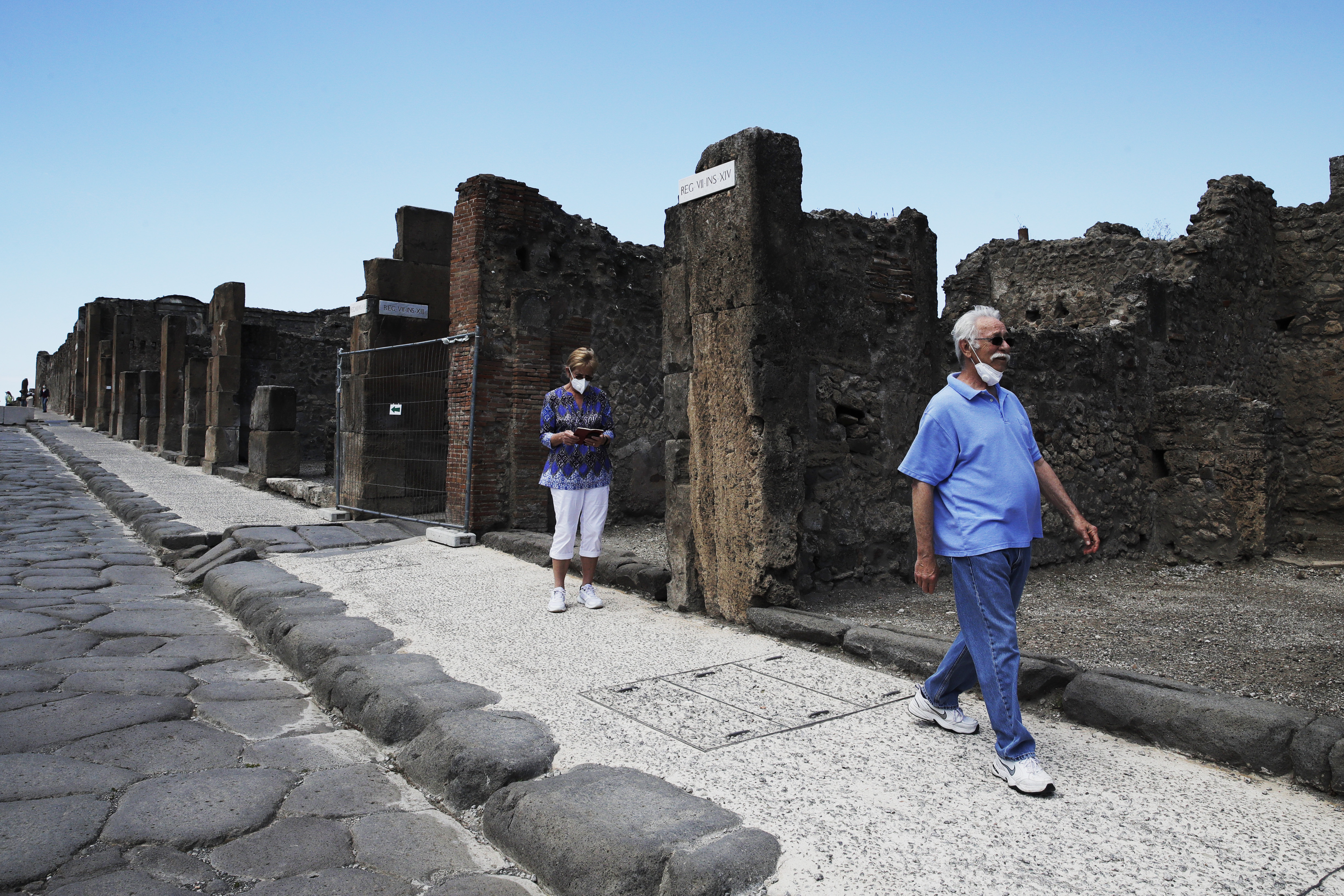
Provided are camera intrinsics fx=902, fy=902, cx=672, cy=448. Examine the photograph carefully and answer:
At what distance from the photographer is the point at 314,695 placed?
4.14m

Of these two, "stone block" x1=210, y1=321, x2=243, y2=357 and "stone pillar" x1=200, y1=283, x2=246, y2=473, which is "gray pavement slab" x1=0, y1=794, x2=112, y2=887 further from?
"stone block" x1=210, y1=321, x2=243, y2=357

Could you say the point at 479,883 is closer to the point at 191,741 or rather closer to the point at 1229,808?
the point at 191,741

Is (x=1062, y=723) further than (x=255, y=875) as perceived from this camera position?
Yes

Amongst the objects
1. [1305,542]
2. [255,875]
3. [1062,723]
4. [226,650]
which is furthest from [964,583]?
[1305,542]

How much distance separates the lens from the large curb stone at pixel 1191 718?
9.64 feet

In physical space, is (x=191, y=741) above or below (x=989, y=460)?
below

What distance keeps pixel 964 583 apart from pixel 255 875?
2.27m

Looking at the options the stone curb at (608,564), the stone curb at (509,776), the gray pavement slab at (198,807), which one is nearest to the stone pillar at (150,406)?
the stone curb at (608,564)

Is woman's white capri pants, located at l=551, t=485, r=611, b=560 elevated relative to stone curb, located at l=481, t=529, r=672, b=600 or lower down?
elevated

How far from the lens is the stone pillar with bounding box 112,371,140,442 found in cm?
2523

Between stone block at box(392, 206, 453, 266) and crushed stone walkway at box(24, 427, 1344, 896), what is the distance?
618 cm

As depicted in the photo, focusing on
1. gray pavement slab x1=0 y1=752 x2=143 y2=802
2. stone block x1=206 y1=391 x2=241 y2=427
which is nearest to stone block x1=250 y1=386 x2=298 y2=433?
stone block x1=206 y1=391 x2=241 y2=427

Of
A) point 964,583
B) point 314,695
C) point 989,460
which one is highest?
point 989,460

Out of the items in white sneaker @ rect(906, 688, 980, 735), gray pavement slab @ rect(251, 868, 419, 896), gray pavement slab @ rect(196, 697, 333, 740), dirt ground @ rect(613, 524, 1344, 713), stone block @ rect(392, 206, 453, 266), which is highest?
stone block @ rect(392, 206, 453, 266)
